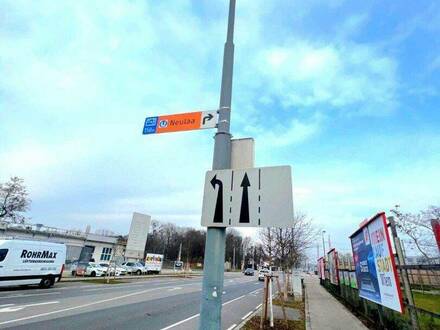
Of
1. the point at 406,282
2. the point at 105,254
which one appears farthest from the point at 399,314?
the point at 105,254

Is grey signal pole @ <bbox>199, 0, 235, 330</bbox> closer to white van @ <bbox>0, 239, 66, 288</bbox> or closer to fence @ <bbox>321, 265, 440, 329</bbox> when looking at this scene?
fence @ <bbox>321, 265, 440, 329</bbox>

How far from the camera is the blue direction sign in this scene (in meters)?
4.60

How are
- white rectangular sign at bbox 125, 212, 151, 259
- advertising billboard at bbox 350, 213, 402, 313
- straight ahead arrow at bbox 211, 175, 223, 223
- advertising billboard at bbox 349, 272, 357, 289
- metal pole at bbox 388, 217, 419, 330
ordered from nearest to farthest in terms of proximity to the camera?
straight ahead arrow at bbox 211, 175, 223, 223 < metal pole at bbox 388, 217, 419, 330 < advertising billboard at bbox 350, 213, 402, 313 < advertising billboard at bbox 349, 272, 357, 289 < white rectangular sign at bbox 125, 212, 151, 259

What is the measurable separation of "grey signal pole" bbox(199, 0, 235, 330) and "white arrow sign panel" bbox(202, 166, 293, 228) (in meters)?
0.17

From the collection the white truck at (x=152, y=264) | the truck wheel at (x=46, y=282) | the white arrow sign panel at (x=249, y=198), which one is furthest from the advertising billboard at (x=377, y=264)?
the white truck at (x=152, y=264)

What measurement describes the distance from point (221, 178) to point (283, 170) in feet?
2.30

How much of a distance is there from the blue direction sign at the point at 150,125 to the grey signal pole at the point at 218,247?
124 cm

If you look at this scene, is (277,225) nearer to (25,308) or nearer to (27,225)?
(25,308)

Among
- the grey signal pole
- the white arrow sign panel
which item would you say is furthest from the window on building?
the white arrow sign panel

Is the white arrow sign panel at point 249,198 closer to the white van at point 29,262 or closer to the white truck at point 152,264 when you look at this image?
the white van at point 29,262

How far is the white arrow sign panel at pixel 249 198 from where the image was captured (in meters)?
2.98

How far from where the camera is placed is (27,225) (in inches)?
1823

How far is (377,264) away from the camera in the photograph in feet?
22.5

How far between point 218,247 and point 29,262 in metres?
21.1
